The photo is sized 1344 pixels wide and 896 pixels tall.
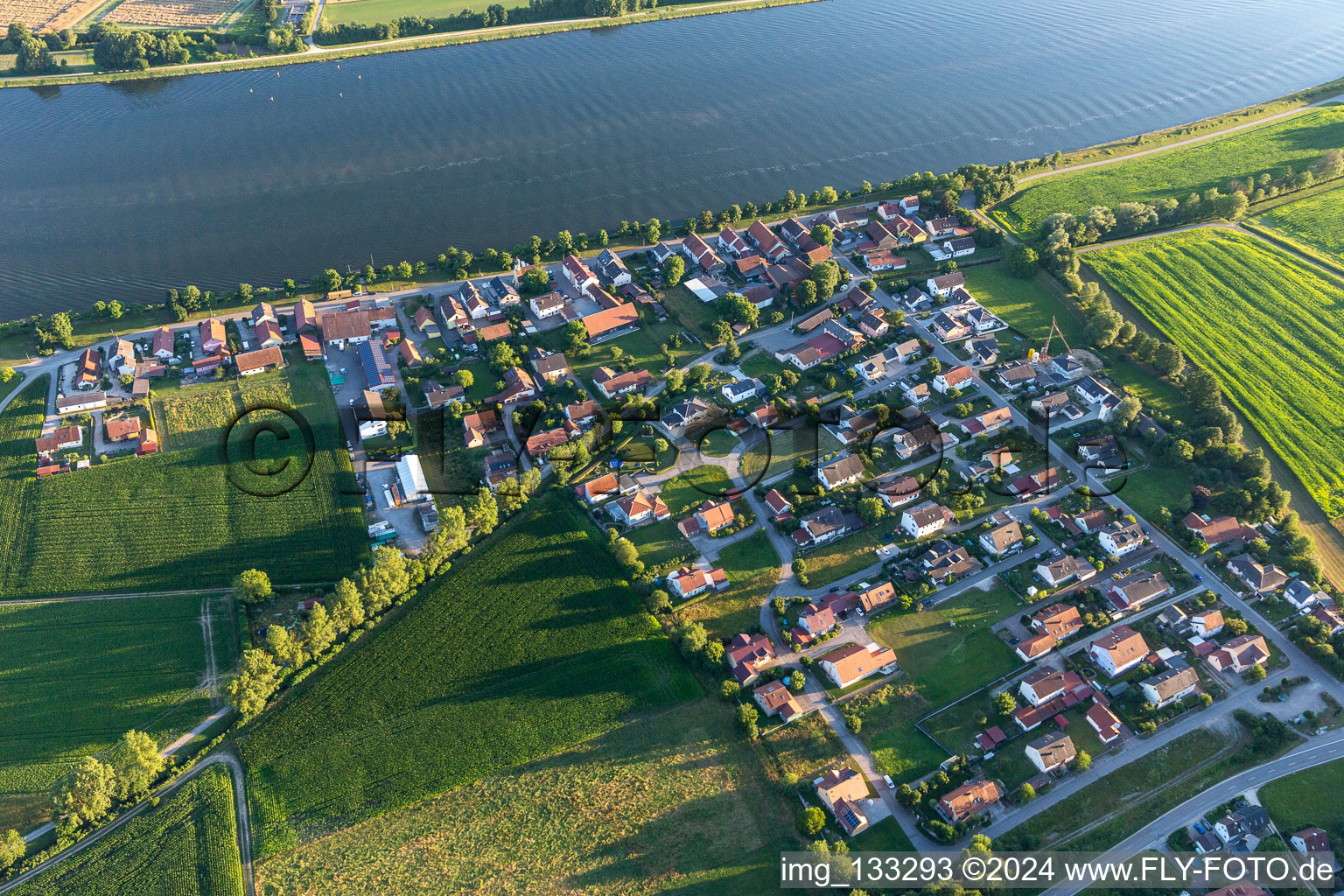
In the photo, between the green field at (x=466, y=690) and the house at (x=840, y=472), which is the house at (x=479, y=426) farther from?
the house at (x=840, y=472)

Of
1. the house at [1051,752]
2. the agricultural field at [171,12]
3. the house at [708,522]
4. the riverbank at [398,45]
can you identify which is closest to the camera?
the house at [1051,752]

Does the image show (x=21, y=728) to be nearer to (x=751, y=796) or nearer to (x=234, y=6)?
(x=751, y=796)

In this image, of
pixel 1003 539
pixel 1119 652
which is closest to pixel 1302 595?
pixel 1119 652

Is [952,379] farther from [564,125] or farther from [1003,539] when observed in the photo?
[564,125]

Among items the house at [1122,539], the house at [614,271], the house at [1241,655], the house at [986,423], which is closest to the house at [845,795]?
the house at [1241,655]

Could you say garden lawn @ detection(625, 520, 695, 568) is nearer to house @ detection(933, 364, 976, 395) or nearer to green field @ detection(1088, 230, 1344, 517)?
house @ detection(933, 364, 976, 395)

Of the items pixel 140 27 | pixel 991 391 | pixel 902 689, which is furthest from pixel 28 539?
pixel 140 27

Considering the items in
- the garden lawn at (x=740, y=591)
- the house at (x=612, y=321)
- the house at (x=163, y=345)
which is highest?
the house at (x=163, y=345)
